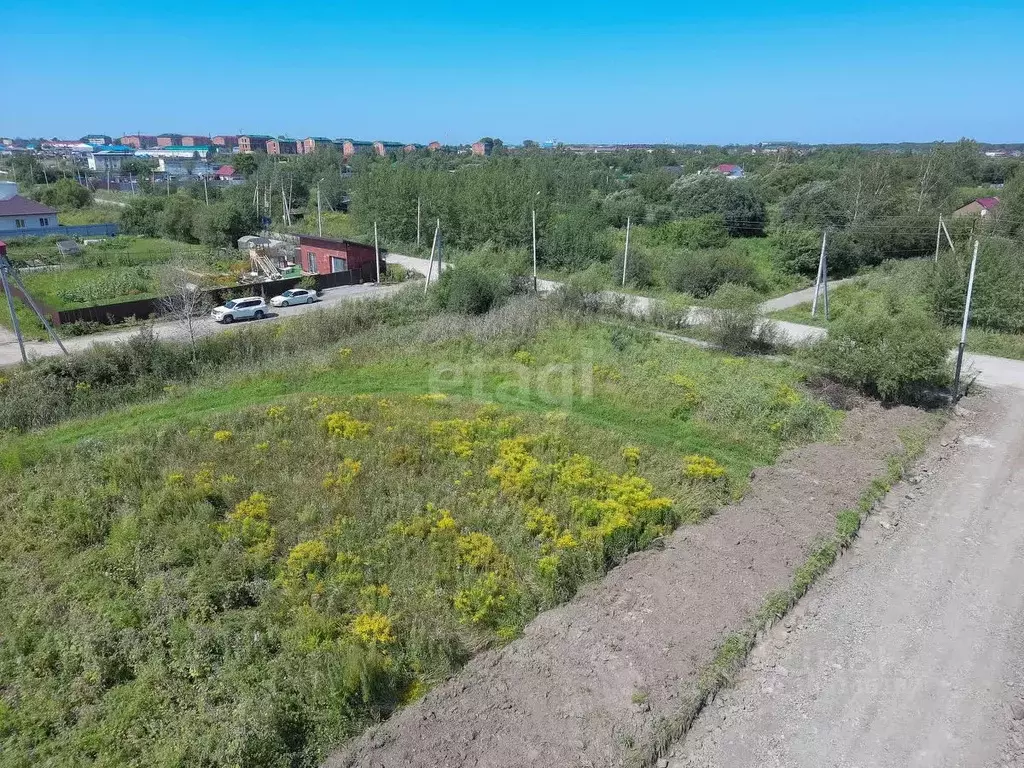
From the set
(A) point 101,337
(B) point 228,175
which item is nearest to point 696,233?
(A) point 101,337

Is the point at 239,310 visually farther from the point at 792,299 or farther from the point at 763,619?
the point at 792,299

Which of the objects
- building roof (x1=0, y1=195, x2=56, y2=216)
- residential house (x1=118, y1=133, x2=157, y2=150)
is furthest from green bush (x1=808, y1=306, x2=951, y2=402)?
residential house (x1=118, y1=133, x2=157, y2=150)

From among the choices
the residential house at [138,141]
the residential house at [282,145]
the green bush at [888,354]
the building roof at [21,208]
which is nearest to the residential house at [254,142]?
the residential house at [282,145]

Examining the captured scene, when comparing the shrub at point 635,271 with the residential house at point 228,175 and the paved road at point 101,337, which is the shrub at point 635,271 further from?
the residential house at point 228,175

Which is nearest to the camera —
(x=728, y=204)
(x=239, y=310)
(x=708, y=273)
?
(x=239, y=310)

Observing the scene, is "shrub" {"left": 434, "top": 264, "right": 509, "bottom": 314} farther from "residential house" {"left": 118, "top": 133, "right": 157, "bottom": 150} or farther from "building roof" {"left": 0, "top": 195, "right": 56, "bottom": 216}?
"residential house" {"left": 118, "top": 133, "right": 157, "bottom": 150}

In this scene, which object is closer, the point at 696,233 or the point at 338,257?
the point at 338,257

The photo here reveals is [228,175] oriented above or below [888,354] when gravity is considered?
above
